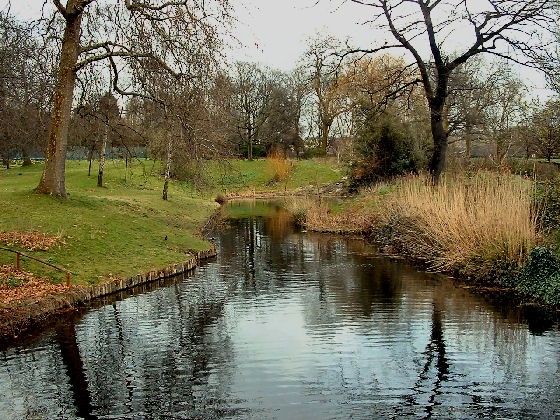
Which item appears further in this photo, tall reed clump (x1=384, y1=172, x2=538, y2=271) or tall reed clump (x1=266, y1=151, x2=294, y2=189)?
tall reed clump (x1=266, y1=151, x2=294, y2=189)

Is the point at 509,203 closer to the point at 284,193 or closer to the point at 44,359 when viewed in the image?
the point at 44,359

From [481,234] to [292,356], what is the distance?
647cm

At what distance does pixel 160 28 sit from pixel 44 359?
9879 mm

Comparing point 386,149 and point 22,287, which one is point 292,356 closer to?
point 22,287

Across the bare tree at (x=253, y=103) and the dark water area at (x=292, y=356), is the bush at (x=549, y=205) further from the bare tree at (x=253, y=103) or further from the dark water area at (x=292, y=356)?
the bare tree at (x=253, y=103)

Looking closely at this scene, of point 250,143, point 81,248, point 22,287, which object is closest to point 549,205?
point 81,248

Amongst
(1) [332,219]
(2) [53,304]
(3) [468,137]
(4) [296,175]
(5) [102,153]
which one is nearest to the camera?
(2) [53,304]

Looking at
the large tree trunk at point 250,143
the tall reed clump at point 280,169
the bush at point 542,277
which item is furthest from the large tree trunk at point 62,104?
the large tree trunk at point 250,143

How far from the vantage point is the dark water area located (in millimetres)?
6078

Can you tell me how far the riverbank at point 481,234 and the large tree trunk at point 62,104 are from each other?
10.7 meters

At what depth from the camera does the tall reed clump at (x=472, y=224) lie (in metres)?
11.3

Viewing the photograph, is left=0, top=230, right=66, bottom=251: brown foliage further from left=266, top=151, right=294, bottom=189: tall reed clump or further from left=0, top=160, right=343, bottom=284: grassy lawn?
left=266, top=151, right=294, bottom=189: tall reed clump

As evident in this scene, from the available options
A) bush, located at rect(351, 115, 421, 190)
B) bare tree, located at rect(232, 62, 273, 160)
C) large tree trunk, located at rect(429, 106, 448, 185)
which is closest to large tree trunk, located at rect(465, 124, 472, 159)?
bush, located at rect(351, 115, 421, 190)

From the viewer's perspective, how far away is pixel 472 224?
1243 cm
